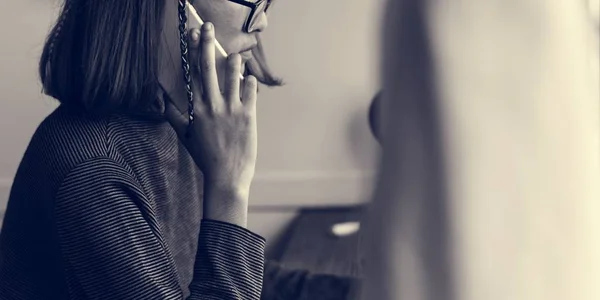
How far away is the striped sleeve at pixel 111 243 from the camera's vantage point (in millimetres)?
851

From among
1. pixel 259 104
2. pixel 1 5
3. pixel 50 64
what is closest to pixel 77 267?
pixel 50 64

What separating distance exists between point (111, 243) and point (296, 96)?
1075mm

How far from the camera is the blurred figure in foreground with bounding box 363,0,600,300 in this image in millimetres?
203

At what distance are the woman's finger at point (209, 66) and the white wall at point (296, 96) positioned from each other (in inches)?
32.3

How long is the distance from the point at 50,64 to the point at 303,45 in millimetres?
914

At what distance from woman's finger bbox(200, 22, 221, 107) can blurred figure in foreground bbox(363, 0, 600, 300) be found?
2.59 ft

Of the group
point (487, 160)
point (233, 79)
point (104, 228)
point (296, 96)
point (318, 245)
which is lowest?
point (318, 245)

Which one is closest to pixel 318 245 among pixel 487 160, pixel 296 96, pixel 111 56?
pixel 296 96

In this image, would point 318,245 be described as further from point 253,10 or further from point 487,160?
point 487,160

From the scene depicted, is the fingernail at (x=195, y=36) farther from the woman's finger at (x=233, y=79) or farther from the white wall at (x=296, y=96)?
the white wall at (x=296, y=96)

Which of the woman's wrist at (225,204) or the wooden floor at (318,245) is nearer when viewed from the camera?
the woman's wrist at (225,204)

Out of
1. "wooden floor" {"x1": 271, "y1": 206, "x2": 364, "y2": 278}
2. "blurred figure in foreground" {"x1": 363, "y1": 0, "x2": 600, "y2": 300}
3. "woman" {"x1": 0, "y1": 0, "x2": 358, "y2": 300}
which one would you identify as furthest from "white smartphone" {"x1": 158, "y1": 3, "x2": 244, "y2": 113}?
"blurred figure in foreground" {"x1": 363, "y1": 0, "x2": 600, "y2": 300}

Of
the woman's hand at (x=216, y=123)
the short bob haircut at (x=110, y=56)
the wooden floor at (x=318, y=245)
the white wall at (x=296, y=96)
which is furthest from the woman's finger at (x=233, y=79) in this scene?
the white wall at (x=296, y=96)

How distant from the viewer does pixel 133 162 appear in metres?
0.96
